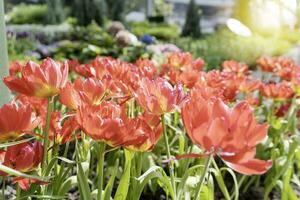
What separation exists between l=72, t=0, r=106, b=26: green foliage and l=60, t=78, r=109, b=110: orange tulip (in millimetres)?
11828

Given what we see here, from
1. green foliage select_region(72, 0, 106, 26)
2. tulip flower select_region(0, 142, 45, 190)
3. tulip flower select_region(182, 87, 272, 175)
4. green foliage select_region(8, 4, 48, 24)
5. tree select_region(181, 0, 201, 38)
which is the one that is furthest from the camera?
green foliage select_region(8, 4, 48, 24)

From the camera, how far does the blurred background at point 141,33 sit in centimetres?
606

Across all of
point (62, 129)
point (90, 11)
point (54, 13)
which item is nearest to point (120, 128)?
point (62, 129)

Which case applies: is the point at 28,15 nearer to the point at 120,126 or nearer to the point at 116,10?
the point at 116,10

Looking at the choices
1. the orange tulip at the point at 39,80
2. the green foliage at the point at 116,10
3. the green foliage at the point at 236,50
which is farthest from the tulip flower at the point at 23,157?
the green foliage at the point at 116,10

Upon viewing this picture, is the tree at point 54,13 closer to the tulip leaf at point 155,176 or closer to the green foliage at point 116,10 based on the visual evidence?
the green foliage at point 116,10

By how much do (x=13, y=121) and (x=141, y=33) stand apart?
444 inches

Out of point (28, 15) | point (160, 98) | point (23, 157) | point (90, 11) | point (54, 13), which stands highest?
point (160, 98)

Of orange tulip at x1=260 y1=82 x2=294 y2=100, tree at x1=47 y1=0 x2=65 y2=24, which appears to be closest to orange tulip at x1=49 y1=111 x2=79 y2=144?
orange tulip at x1=260 y1=82 x2=294 y2=100

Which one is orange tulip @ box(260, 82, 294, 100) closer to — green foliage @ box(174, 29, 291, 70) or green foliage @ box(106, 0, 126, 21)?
green foliage @ box(174, 29, 291, 70)

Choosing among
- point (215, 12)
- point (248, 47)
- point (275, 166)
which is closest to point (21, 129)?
point (275, 166)

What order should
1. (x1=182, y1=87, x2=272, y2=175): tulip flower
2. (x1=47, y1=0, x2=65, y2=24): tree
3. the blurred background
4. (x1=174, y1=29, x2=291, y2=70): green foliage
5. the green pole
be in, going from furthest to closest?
(x1=47, y1=0, x2=65, y2=24): tree, (x1=174, y1=29, x2=291, y2=70): green foliage, the blurred background, the green pole, (x1=182, y1=87, x2=272, y2=175): tulip flower

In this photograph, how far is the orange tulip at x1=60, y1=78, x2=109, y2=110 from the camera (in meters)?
1.13

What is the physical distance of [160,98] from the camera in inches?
43.2
